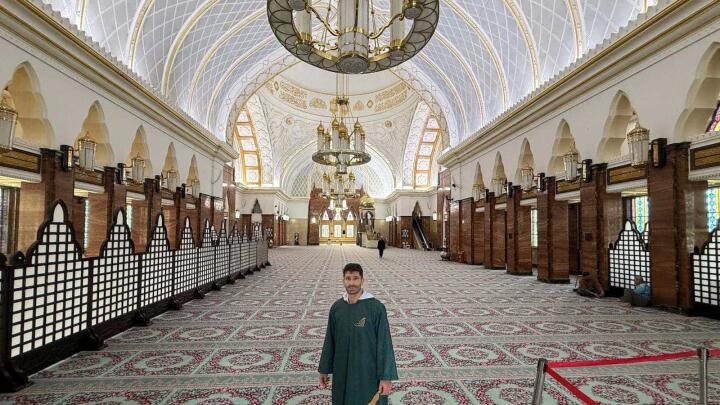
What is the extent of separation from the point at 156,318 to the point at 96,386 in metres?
2.35

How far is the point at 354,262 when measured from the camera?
22.0 feet

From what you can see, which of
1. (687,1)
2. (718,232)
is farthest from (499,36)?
(718,232)

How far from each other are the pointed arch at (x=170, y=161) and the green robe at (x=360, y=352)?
965 cm

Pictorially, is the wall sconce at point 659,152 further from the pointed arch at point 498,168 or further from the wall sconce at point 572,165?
the pointed arch at point 498,168

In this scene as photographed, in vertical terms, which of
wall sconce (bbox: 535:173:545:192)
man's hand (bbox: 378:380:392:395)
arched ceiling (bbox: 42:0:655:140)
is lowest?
man's hand (bbox: 378:380:392:395)

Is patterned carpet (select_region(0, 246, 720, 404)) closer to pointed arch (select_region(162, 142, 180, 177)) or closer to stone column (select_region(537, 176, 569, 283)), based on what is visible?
stone column (select_region(537, 176, 569, 283))

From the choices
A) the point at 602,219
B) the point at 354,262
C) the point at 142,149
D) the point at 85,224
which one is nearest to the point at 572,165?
the point at 602,219

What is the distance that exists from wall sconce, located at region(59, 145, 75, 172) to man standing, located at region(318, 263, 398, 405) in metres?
5.91

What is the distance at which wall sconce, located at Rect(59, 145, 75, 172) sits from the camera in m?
5.91

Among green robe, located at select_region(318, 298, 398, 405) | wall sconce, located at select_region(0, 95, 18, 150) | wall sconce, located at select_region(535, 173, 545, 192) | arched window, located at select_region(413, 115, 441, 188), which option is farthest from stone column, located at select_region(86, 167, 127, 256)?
arched window, located at select_region(413, 115, 441, 188)

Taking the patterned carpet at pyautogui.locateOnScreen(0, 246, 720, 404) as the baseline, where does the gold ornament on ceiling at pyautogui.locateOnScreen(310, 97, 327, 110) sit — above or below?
above

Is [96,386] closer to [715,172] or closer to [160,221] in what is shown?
[160,221]

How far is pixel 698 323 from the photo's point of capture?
4.88 m

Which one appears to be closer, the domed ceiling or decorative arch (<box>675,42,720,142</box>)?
decorative arch (<box>675,42,720,142</box>)
